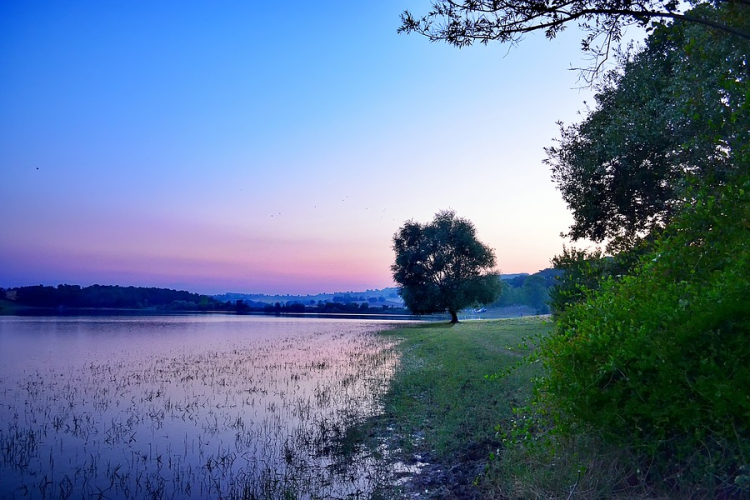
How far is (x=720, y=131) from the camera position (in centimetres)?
1125

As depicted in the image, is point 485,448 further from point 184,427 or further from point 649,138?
point 649,138

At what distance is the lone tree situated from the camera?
2719 inches

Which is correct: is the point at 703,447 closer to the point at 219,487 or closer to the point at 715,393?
the point at 715,393

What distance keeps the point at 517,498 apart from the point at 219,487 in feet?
18.1

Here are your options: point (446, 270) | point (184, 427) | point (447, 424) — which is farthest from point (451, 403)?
point (446, 270)

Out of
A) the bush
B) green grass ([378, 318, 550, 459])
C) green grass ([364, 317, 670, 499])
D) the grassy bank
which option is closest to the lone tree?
green grass ([378, 318, 550, 459])

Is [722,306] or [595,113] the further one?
[595,113]

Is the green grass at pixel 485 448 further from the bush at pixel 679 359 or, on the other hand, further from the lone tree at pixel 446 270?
the lone tree at pixel 446 270

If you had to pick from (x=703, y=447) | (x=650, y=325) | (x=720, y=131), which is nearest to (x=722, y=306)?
(x=650, y=325)

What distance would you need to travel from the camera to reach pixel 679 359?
5469 mm

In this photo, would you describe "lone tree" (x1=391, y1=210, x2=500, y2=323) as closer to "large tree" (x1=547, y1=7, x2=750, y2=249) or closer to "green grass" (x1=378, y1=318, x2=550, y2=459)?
"green grass" (x1=378, y1=318, x2=550, y2=459)

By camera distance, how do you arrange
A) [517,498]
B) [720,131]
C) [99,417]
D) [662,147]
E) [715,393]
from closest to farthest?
[715,393]
[517,498]
[720,131]
[99,417]
[662,147]

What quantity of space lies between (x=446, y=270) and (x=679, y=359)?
66389 mm

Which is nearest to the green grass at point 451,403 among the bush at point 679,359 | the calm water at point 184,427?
the calm water at point 184,427
